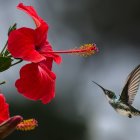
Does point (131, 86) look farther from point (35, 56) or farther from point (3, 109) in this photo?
point (3, 109)

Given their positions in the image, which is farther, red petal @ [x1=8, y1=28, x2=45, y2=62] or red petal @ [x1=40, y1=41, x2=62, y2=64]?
red petal @ [x1=40, y1=41, x2=62, y2=64]

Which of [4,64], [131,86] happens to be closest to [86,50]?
[4,64]

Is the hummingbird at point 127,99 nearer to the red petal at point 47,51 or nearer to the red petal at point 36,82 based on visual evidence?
the red petal at point 47,51

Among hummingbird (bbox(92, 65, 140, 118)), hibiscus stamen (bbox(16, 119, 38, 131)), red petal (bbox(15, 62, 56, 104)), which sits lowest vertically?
hummingbird (bbox(92, 65, 140, 118))

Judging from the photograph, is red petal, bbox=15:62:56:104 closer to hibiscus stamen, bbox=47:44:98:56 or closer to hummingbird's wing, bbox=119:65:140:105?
hibiscus stamen, bbox=47:44:98:56

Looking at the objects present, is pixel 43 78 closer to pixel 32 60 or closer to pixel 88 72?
pixel 32 60

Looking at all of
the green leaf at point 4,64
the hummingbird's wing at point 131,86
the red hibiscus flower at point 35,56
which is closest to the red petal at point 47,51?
the red hibiscus flower at point 35,56

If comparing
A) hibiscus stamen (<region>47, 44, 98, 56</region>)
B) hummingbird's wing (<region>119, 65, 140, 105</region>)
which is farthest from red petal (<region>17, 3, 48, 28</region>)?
hummingbird's wing (<region>119, 65, 140, 105</region>)
